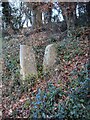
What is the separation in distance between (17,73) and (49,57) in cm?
28

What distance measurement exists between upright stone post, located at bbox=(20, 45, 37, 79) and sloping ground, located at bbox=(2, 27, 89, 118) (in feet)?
0.13

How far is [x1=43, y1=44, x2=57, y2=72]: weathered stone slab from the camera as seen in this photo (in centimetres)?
224

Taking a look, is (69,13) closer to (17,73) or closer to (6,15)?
(6,15)

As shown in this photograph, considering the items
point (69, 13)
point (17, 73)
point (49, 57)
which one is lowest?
point (17, 73)

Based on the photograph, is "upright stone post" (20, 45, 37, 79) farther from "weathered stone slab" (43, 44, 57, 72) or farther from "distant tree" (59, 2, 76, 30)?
"distant tree" (59, 2, 76, 30)

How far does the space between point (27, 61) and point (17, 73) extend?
13 centimetres

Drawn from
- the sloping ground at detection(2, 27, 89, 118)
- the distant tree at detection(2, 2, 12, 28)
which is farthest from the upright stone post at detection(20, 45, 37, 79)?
the distant tree at detection(2, 2, 12, 28)

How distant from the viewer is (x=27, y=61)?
2.26 m

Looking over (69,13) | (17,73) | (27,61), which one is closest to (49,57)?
(27,61)

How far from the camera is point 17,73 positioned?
2223mm

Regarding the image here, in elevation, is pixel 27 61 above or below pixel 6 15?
below

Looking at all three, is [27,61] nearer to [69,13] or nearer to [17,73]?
→ [17,73]

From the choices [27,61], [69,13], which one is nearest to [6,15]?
[27,61]

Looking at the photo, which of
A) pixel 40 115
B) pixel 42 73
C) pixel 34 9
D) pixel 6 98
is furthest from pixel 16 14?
pixel 40 115
